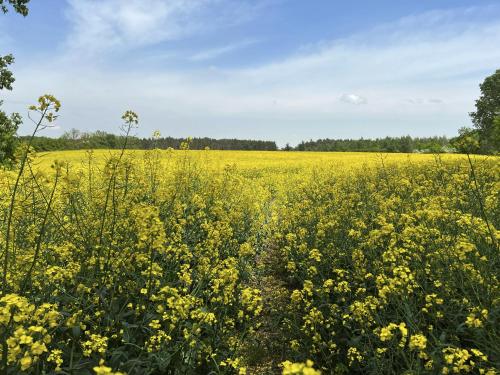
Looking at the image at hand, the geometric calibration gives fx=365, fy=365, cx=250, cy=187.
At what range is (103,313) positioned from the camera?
3.65 meters

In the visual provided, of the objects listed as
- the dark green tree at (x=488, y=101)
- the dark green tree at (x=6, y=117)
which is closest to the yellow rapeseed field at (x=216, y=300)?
the dark green tree at (x=6, y=117)

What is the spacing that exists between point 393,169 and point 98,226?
42.1 ft

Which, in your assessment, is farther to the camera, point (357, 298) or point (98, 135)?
point (98, 135)

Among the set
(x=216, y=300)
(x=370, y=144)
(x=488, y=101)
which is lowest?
(x=216, y=300)

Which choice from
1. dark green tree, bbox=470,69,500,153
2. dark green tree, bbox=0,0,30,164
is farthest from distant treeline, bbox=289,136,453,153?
dark green tree, bbox=0,0,30,164

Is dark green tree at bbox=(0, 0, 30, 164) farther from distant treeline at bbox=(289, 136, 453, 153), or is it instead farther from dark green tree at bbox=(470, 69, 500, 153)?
distant treeline at bbox=(289, 136, 453, 153)

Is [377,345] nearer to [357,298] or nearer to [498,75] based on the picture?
[357,298]

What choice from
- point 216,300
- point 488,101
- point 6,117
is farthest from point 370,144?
point 216,300

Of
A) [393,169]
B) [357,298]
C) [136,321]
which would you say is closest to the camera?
[136,321]

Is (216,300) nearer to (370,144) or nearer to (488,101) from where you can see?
(488,101)

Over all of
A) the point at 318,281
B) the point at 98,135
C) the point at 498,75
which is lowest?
the point at 318,281

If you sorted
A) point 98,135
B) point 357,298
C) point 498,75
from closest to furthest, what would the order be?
point 357,298, point 98,135, point 498,75

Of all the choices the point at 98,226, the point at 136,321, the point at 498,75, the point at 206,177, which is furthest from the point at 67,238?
the point at 498,75

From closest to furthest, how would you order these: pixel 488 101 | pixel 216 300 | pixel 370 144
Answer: pixel 216 300 < pixel 488 101 < pixel 370 144
